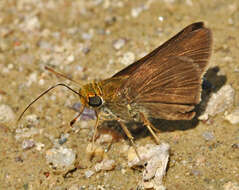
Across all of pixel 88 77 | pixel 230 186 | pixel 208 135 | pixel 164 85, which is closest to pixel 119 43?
pixel 88 77

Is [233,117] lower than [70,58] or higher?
lower

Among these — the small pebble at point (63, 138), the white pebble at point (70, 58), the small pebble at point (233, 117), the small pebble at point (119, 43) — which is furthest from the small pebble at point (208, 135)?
the white pebble at point (70, 58)

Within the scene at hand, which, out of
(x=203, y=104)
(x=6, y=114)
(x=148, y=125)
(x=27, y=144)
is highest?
(x=6, y=114)

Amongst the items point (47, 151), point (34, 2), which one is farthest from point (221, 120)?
point (34, 2)

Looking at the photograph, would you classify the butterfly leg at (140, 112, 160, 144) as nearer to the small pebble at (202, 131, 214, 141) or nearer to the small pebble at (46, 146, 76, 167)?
the small pebble at (202, 131, 214, 141)

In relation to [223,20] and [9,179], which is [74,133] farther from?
[223,20]

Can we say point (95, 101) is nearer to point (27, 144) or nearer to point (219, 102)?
point (27, 144)

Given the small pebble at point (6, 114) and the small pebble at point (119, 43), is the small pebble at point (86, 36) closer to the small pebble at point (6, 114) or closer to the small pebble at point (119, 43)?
the small pebble at point (119, 43)
